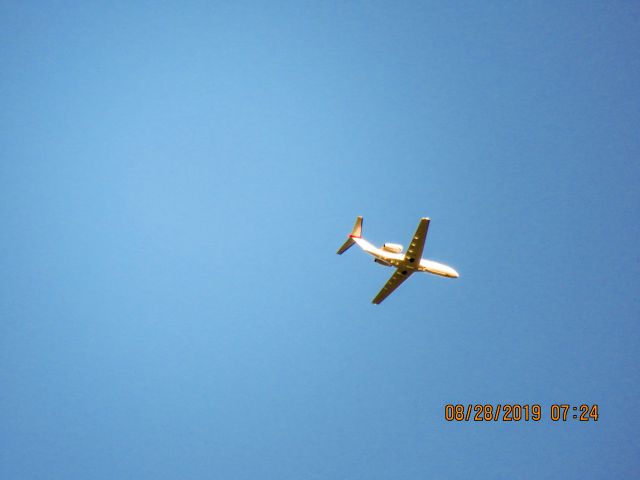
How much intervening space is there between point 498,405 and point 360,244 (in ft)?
124

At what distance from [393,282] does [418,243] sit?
30.2 ft

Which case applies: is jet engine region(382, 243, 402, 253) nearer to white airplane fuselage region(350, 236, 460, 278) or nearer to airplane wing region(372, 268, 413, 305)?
white airplane fuselage region(350, 236, 460, 278)

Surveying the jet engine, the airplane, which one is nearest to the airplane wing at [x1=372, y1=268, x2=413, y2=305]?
the airplane

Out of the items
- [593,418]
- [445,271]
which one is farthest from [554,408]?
[445,271]

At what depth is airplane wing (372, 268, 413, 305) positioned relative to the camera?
61.0m

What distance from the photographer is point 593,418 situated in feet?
273

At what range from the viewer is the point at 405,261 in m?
58.5

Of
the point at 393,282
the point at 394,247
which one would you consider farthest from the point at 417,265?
the point at 393,282

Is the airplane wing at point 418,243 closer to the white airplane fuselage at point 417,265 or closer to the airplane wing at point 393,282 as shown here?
the white airplane fuselage at point 417,265

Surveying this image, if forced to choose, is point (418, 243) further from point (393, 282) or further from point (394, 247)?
point (393, 282)

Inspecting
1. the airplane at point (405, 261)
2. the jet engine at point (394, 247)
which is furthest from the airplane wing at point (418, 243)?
the jet engine at point (394, 247)

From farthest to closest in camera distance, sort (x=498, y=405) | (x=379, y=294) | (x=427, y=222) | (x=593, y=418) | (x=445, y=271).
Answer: (x=593, y=418) < (x=498, y=405) < (x=379, y=294) < (x=445, y=271) < (x=427, y=222)

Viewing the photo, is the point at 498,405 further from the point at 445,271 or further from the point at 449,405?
the point at 445,271

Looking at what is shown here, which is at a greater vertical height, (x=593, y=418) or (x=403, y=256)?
(x=403, y=256)
